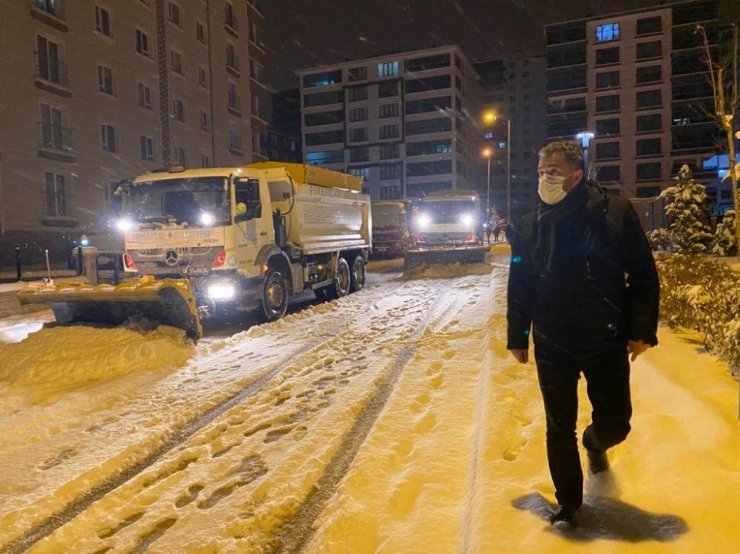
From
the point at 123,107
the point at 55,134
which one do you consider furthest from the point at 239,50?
the point at 55,134

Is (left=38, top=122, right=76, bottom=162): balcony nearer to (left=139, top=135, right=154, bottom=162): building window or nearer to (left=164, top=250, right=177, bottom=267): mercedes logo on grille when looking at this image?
(left=139, top=135, right=154, bottom=162): building window

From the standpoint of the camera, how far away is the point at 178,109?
35562 millimetres

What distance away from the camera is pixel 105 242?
25516 millimetres

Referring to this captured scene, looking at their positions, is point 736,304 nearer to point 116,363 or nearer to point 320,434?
point 320,434

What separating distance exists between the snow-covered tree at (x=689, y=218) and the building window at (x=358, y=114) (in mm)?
67398

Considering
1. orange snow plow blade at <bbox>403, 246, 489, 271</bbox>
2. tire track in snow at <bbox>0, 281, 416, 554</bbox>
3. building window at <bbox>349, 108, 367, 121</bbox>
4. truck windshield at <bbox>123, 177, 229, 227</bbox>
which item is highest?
building window at <bbox>349, 108, 367, 121</bbox>

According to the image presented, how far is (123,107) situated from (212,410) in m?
30.0

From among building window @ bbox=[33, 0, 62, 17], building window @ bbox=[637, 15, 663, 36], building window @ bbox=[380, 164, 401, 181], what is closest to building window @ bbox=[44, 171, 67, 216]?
building window @ bbox=[33, 0, 62, 17]

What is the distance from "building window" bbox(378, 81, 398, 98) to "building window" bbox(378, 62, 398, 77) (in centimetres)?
149

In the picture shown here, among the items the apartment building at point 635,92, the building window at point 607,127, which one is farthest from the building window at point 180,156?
the building window at point 607,127

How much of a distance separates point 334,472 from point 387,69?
281ft

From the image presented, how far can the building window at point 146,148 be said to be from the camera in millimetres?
32250

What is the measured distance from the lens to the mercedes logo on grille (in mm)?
9930

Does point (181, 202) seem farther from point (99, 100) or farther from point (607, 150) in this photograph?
point (607, 150)
